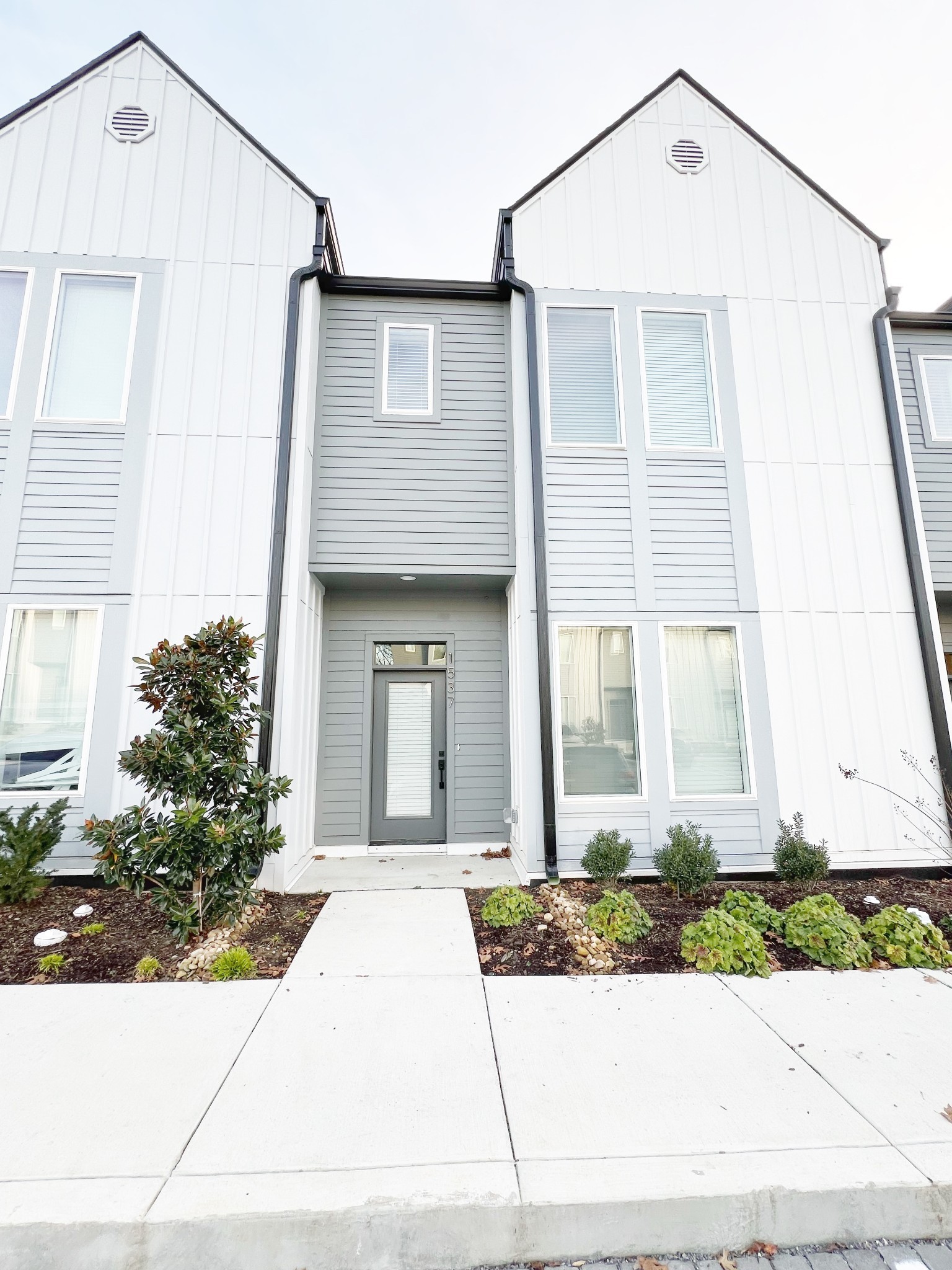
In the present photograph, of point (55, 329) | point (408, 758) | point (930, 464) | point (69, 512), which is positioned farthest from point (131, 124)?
point (930, 464)

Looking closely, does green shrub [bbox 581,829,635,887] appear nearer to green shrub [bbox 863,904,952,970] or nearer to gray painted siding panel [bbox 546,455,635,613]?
green shrub [bbox 863,904,952,970]

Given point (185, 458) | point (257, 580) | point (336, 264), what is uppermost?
point (336, 264)

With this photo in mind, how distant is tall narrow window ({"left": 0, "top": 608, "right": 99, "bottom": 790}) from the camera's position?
18.6ft

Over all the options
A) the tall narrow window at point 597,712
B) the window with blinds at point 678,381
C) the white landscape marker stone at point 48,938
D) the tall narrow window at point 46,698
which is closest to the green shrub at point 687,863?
the tall narrow window at point 597,712

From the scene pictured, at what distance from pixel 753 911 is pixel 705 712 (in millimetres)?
2197

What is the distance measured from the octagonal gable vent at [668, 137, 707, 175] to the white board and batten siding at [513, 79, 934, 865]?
9 centimetres

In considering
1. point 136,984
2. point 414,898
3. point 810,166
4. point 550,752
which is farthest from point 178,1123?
point 810,166

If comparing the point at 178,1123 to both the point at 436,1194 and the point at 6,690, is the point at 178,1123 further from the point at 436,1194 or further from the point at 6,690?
the point at 6,690

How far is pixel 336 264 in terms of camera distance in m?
7.53

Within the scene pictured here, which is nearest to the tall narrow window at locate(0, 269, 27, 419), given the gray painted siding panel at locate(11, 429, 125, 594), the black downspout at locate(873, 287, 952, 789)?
the gray painted siding panel at locate(11, 429, 125, 594)

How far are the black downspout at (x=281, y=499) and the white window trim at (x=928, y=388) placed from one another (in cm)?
765

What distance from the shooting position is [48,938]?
4.28 meters

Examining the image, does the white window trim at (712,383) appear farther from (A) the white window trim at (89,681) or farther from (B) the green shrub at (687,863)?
(A) the white window trim at (89,681)

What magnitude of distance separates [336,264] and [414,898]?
25.0ft
